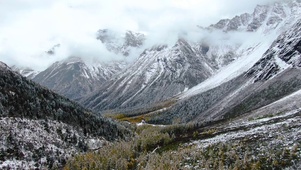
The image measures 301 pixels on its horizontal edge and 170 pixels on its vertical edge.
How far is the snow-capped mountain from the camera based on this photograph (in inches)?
5310

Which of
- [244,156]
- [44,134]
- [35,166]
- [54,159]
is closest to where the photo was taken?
[244,156]

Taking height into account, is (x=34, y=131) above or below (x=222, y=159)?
above

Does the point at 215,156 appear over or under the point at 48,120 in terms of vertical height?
under

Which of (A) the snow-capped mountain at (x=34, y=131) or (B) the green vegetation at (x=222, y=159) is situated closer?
(B) the green vegetation at (x=222, y=159)

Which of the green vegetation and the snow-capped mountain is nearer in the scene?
the green vegetation

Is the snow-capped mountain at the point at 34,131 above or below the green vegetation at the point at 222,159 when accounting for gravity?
above

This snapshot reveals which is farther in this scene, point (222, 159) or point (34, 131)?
point (34, 131)

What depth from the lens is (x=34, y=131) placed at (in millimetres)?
154750

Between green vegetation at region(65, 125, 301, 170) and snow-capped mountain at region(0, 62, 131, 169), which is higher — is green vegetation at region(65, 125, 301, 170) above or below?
below

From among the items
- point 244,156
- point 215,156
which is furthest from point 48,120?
point 244,156

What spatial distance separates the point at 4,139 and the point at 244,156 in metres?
97.2

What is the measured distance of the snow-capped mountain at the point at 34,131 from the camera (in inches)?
5310

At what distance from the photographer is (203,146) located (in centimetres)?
10944

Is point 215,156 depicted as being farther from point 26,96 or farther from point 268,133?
point 26,96
